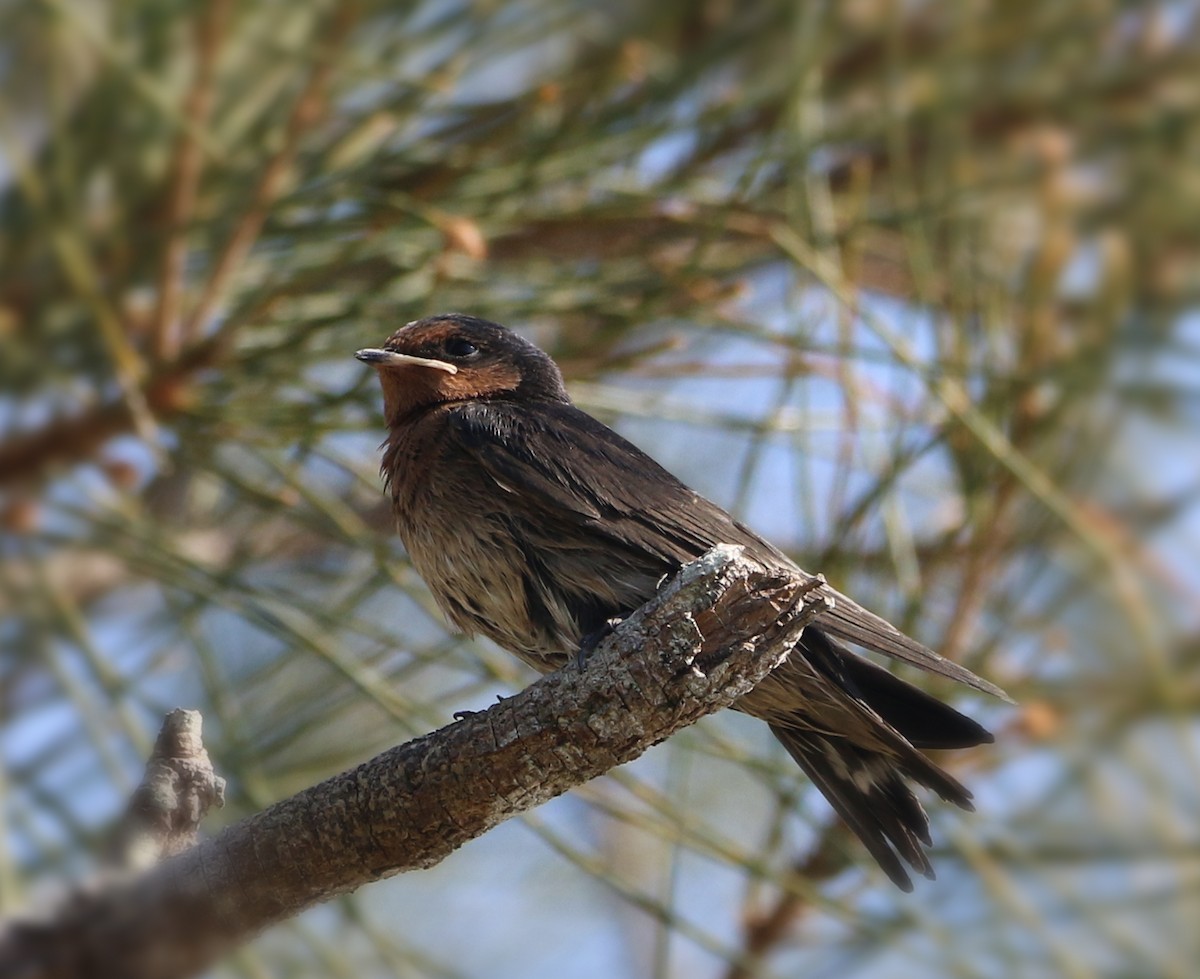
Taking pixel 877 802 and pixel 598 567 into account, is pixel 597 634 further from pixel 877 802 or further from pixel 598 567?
pixel 877 802

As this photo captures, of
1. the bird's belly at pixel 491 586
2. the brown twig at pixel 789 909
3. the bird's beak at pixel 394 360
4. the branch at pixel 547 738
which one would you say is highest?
the bird's beak at pixel 394 360

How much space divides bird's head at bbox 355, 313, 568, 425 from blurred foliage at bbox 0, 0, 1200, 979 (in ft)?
0.21

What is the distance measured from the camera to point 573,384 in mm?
3244

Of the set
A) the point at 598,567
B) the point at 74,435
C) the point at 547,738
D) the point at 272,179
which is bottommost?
the point at 547,738

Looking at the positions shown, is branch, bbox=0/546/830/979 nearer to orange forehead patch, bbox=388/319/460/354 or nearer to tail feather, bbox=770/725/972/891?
tail feather, bbox=770/725/972/891

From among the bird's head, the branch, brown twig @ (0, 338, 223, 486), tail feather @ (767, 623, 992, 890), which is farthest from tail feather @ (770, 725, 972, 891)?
brown twig @ (0, 338, 223, 486)

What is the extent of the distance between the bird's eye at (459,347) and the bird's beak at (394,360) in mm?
49

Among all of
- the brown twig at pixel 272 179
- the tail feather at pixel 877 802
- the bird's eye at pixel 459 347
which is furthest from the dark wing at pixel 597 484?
the brown twig at pixel 272 179

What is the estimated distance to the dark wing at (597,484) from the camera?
8.39 feet

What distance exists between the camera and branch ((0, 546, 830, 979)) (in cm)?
176

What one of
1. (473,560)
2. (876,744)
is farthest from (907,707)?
(473,560)

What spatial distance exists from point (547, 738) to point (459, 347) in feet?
4.63

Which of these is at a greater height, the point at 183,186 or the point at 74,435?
the point at 183,186

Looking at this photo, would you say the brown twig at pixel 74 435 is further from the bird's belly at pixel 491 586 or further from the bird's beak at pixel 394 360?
the bird's belly at pixel 491 586
